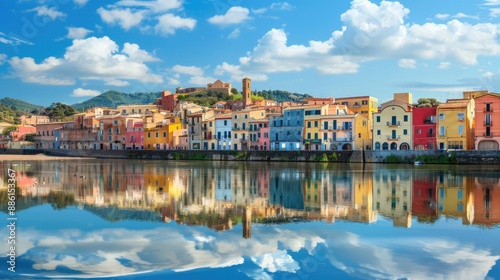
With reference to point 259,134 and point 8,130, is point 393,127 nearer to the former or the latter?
point 259,134

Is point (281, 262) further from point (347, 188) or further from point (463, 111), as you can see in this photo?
point (463, 111)

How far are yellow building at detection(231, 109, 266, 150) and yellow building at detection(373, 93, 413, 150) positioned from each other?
1831 cm

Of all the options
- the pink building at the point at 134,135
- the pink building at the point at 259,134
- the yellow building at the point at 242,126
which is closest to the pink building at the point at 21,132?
the pink building at the point at 134,135

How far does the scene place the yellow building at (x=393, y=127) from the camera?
Result: 58062mm

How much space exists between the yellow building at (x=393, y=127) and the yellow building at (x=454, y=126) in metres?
3.65

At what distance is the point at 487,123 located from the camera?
175ft

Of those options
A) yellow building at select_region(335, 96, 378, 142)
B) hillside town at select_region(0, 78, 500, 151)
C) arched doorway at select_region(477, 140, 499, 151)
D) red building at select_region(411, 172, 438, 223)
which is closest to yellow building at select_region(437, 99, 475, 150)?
hillside town at select_region(0, 78, 500, 151)

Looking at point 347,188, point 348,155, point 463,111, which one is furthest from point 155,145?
point 347,188

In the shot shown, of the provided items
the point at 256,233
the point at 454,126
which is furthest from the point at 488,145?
the point at 256,233

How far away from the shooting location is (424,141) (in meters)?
57.1

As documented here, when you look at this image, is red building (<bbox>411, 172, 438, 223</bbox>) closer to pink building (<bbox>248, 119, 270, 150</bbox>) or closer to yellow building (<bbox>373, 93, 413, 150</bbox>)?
yellow building (<bbox>373, 93, 413, 150</bbox>)

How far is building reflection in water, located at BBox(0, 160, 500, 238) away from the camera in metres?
18.8

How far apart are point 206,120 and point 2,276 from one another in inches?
2544

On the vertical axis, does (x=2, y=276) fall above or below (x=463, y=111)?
below
